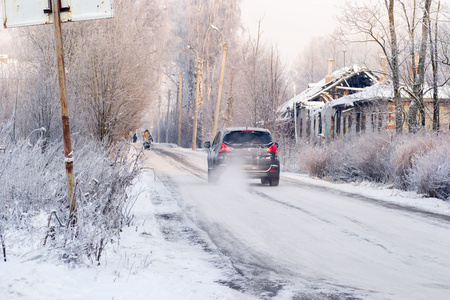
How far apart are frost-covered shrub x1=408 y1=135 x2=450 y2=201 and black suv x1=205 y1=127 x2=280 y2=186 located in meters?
4.08

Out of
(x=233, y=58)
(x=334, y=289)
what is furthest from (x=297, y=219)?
(x=233, y=58)

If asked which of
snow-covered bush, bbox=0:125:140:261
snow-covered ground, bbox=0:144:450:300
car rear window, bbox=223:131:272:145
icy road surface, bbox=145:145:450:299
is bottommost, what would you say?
icy road surface, bbox=145:145:450:299

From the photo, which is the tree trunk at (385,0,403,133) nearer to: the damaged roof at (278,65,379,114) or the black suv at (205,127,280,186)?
the black suv at (205,127,280,186)

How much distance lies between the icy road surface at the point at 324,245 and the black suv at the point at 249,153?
3.00 metres

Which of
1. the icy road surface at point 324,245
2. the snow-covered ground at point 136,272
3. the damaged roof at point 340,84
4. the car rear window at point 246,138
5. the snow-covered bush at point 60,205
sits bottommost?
the icy road surface at point 324,245

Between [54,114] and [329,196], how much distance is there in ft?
24.8

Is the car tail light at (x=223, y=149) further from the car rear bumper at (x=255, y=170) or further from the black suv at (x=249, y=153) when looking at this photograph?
the car rear bumper at (x=255, y=170)

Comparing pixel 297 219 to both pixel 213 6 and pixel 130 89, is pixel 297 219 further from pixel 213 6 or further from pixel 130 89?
pixel 213 6

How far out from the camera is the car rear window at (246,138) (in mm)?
15352

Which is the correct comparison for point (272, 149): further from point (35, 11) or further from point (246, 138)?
point (35, 11)

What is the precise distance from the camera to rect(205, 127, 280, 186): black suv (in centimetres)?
1522

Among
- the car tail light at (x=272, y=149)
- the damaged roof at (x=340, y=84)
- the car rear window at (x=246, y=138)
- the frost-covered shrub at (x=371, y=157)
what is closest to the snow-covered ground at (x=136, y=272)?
the car rear window at (x=246, y=138)

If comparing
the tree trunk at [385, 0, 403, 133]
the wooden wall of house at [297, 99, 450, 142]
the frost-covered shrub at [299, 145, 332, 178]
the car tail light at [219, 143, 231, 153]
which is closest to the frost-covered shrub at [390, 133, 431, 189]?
the frost-covered shrub at [299, 145, 332, 178]

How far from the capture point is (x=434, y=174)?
40.6 feet
